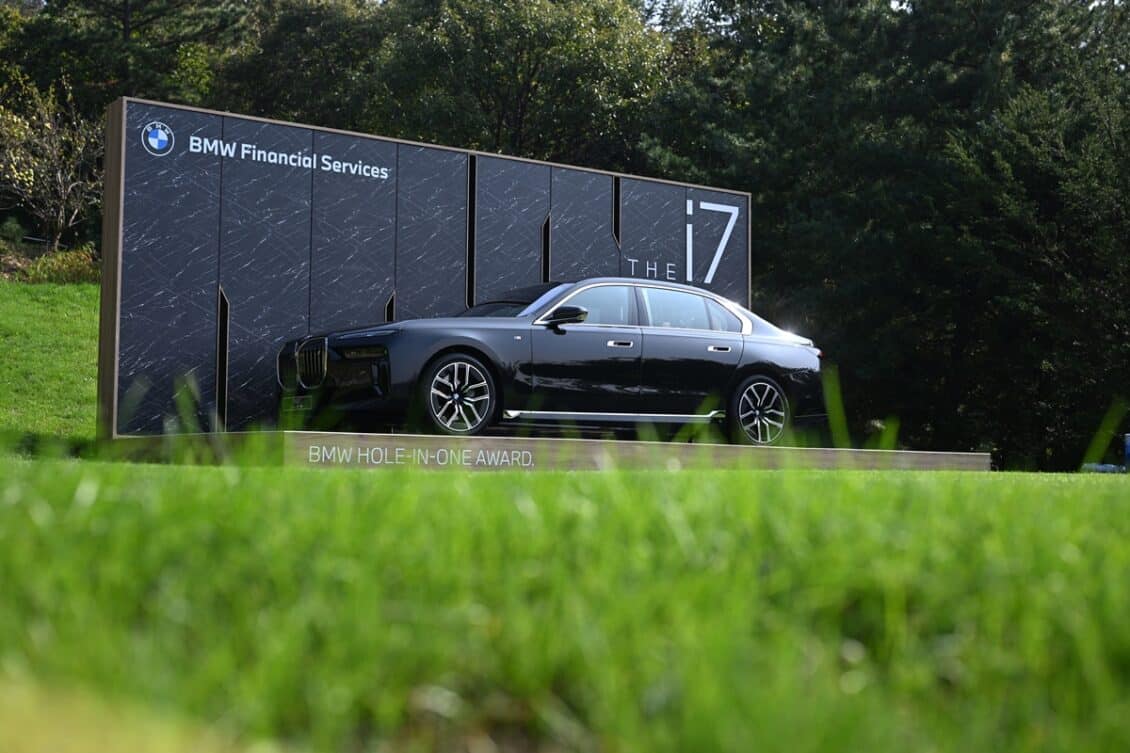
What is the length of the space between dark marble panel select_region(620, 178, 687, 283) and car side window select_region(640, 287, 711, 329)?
4.84m

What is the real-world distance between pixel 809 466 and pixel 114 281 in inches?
294

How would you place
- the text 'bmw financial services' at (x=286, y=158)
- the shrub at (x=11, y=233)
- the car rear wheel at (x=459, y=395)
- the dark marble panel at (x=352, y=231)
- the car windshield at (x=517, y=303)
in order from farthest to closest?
1. the shrub at (x=11, y=233)
2. the dark marble panel at (x=352, y=231)
3. the text 'bmw financial services' at (x=286, y=158)
4. the car windshield at (x=517, y=303)
5. the car rear wheel at (x=459, y=395)

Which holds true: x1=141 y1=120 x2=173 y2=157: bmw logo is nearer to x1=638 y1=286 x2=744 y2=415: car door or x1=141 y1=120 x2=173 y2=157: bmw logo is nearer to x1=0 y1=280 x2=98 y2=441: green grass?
x1=0 y1=280 x2=98 y2=441: green grass

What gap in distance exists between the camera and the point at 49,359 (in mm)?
21562

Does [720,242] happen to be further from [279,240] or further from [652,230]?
[279,240]

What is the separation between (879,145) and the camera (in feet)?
91.7

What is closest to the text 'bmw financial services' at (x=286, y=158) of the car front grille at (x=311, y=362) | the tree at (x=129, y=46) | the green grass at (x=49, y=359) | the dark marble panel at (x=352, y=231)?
the dark marble panel at (x=352, y=231)

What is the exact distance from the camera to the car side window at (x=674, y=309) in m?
12.3

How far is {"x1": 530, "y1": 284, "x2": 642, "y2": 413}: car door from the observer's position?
11.4 m

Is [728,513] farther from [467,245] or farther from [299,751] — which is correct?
[467,245]

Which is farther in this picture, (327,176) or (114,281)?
(327,176)

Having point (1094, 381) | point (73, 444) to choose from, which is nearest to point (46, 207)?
point (73, 444)

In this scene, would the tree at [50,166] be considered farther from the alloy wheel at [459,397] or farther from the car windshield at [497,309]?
the alloy wheel at [459,397]

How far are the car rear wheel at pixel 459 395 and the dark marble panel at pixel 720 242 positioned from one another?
7.79 m
